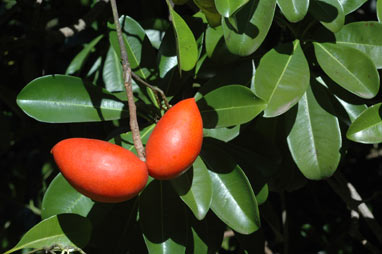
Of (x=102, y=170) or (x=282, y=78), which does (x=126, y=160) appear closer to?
(x=102, y=170)

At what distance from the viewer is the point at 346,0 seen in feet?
3.51

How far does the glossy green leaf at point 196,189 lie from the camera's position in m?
0.88

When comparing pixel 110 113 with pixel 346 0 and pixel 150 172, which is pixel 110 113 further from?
pixel 346 0

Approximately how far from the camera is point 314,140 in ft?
3.49

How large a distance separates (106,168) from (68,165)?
6 centimetres

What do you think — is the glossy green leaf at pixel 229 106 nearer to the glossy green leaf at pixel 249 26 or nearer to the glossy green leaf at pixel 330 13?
the glossy green leaf at pixel 249 26

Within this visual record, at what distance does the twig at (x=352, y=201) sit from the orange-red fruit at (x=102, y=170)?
817mm

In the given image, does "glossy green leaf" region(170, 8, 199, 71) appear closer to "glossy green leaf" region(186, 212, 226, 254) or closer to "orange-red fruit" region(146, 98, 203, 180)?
"orange-red fruit" region(146, 98, 203, 180)

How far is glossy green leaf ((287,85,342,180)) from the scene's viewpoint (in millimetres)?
1036

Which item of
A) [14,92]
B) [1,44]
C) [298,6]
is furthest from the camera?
[14,92]

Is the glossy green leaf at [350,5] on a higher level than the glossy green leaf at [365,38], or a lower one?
higher

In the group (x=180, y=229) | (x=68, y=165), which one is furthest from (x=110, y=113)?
(x=68, y=165)

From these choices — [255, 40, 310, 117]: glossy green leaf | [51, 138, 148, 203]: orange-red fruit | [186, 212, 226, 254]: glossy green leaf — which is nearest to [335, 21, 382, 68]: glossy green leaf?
[255, 40, 310, 117]: glossy green leaf

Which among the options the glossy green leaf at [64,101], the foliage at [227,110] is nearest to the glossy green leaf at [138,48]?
the foliage at [227,110]
